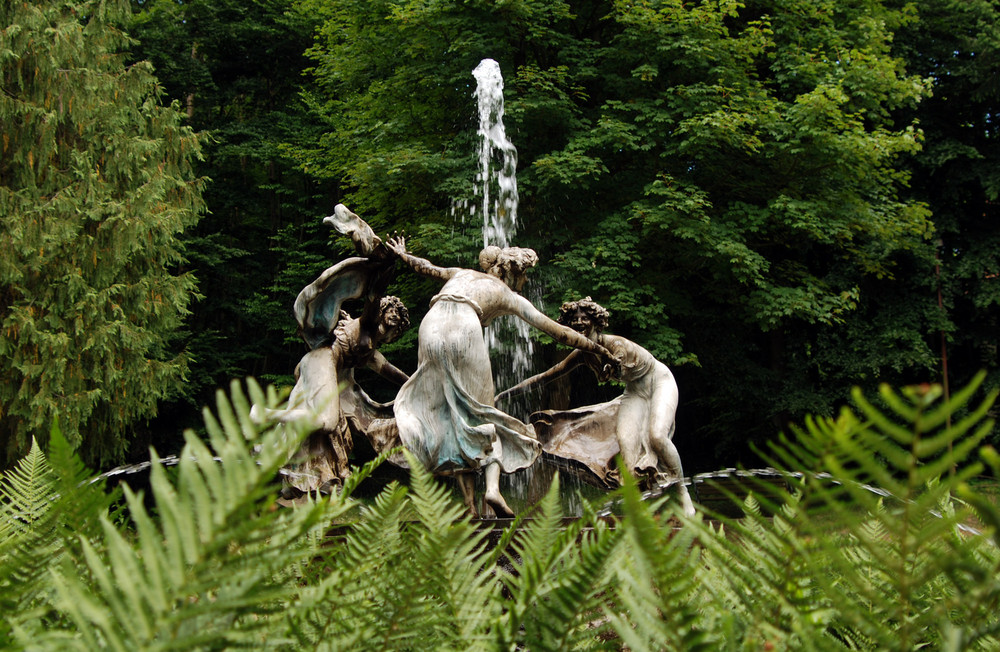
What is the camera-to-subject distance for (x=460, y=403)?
18.3ft

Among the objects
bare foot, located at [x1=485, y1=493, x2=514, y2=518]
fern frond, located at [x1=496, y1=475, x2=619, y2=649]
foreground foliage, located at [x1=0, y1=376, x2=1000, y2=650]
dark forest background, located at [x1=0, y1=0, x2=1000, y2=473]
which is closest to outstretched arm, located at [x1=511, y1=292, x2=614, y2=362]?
bare foot, located at [x1=485, y1=493, x2=514, y2=518]

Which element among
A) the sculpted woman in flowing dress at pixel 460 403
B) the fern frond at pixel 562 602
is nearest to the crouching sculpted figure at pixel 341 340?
the sculpted woman in flowing dress at pixel 460 403

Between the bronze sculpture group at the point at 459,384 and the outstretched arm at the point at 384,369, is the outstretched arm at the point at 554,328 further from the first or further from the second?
the outstretched arm at the point at 384,369

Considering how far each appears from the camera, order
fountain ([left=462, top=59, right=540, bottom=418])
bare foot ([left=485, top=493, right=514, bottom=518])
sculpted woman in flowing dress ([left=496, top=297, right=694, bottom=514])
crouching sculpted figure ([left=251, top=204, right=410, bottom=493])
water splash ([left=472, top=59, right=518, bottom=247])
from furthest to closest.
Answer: water splash ([left=472, top=59, right=518, bottom=247]) → fountain ([left=462, top=59, right=540, bottom=418]) → sculpted woman in flowing dress ([left=496, top=297, right=694, bottom=514]) → crouching sculpted figure ([left=251, top=204, right=410, bottom=493]) → bare foot ([left=485, top=493, right=514, bottom=518])

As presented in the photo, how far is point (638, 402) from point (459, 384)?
1344 millimetres

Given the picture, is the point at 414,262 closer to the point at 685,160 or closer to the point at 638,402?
the point at 638,402

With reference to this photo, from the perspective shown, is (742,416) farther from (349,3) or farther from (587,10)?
(349,3)

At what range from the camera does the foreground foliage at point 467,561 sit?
0.47 metres

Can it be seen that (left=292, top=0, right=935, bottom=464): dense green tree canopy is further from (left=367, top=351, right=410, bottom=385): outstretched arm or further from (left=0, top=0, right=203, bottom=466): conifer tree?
(left=367, top=351, right=410, bottom=385): outstretched arm

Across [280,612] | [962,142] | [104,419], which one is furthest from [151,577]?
[962,142]

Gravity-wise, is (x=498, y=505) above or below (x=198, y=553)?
below

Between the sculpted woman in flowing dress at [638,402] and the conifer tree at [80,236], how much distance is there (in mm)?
10122

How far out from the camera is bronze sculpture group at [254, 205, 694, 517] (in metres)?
5.54

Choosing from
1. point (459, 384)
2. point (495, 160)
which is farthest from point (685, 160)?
point (459, 384)
